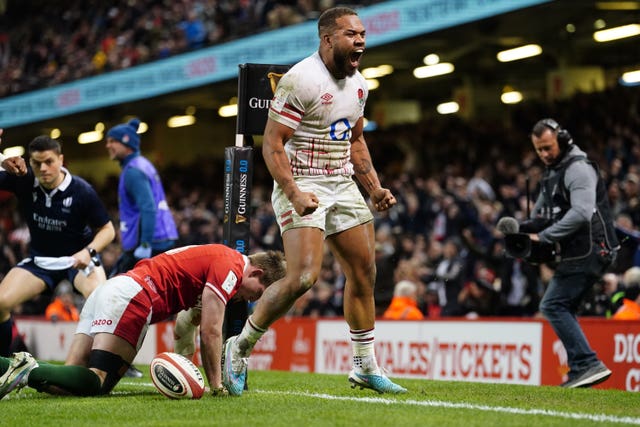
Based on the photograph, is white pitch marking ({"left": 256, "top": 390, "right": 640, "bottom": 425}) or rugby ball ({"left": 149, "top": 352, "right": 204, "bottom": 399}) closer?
white pitch marking ({"left": 256, "top": 390, "right": 640, "bottom": 425})

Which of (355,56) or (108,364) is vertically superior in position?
(355,56)

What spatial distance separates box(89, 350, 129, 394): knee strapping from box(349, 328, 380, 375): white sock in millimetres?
1653

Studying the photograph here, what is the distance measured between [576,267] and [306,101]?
11.0ft

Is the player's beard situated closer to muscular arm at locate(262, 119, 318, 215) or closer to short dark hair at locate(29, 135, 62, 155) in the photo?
muscular arm at locate(262, 119, 318, 215)

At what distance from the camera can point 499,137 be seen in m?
22.5

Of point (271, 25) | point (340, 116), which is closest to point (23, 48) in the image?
point (271, 25)

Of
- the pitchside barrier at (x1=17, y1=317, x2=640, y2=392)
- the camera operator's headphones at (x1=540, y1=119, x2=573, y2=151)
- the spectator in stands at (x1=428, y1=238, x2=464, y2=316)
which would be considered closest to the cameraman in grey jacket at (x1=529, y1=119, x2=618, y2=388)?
the camera operator's headphones at (x1=540, y1=119, x2=573, y2=151)

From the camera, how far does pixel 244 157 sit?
28.3 ft

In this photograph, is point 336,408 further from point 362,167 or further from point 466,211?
point 466,211

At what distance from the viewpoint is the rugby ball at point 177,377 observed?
24.5ft

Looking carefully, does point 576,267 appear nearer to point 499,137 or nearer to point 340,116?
point 340,116

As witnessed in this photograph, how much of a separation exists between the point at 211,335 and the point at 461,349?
6.84m

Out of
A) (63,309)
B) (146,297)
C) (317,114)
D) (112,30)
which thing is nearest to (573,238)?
(317,114)

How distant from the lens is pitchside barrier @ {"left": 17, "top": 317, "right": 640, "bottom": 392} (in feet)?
37.8
